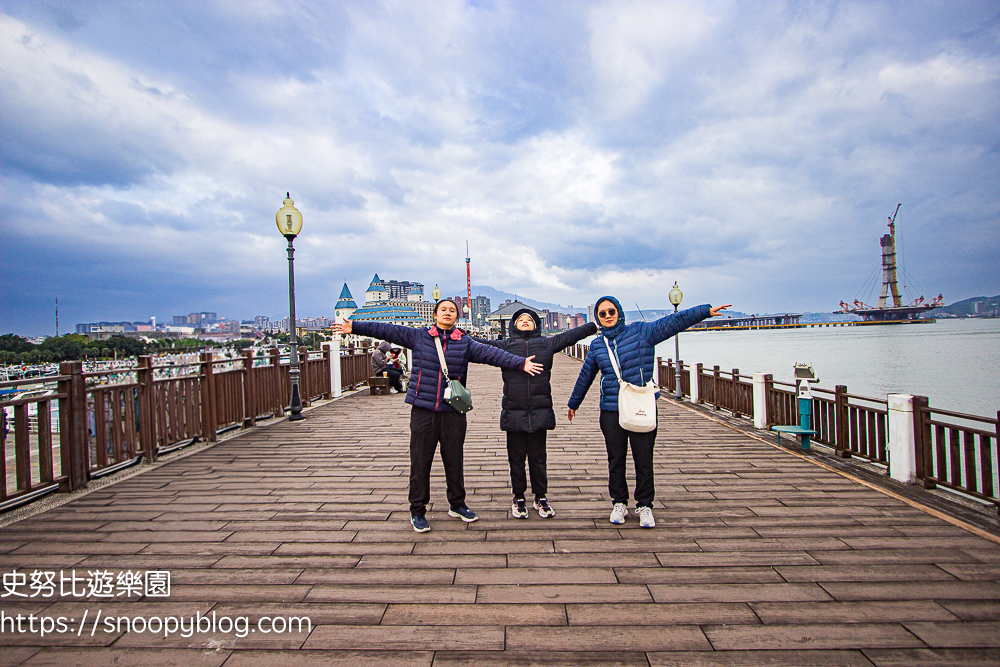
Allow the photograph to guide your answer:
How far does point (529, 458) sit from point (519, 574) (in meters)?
1.01

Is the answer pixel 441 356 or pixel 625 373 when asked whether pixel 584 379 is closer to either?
pixel 625 373

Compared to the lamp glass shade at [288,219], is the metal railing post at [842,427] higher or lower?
lower

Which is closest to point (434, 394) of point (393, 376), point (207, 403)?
point (207, 403)

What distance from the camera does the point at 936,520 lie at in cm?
373

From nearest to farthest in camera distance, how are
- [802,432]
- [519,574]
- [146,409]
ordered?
1. [519,574]
2. [146,409]
3. [802,432]

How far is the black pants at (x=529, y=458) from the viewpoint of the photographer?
12.5 feet

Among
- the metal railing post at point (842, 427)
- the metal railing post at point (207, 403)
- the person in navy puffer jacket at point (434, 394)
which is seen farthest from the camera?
the metal railing post at point (207, 403)

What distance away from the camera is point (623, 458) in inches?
147

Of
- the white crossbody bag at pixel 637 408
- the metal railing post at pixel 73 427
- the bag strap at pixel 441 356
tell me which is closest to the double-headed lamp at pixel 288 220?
the metal railing post at pixel 73 427

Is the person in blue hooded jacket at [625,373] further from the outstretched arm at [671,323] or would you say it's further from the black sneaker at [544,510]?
the black sneaker at [544,510]

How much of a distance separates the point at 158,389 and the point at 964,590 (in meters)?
7.42

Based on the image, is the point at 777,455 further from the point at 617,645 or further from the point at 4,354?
the point at 4,354

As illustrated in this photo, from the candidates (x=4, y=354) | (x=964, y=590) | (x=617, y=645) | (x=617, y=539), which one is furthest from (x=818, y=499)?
(x=4, y=354)

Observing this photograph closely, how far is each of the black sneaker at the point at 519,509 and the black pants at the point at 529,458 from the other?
2.3 inches
